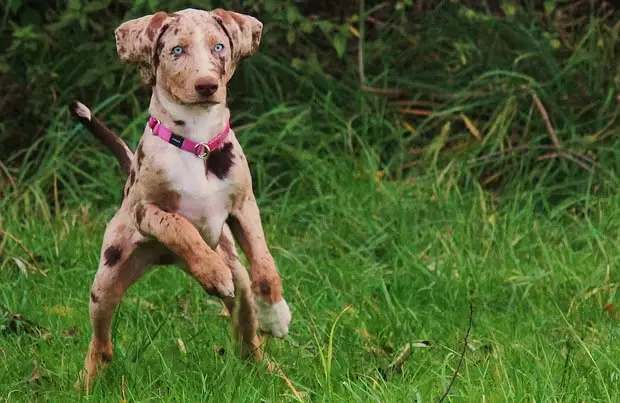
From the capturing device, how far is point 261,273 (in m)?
3.17

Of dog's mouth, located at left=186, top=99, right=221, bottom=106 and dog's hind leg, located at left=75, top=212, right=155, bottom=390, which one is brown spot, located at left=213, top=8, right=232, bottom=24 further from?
dog's hind leg, located at left=75, top=212, right=155, bottom=390

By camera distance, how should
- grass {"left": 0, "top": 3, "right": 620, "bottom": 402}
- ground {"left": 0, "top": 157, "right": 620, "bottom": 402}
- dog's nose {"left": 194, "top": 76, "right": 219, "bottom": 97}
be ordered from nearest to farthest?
dog's nose {"left": 194, "top": 76, "right": 219, "bottom": 97} < ground {"left": 0, "top": 157, "right": 620, "bottom": 402} < grass {"left": 0, "top": 3, "right": 620, "bottom": 402}

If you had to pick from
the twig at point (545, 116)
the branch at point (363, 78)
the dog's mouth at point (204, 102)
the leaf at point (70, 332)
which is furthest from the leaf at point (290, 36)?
the dog's mouth at point (204, 102)

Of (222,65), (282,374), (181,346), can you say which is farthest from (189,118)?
(181,346)

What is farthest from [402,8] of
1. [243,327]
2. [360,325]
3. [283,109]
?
[243,327]

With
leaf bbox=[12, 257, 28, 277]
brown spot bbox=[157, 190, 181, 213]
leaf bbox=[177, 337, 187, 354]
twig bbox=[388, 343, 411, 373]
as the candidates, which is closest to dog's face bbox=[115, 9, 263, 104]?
brown spot bbox=[157, 190, 181, 213]

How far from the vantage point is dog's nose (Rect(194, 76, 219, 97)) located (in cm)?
296

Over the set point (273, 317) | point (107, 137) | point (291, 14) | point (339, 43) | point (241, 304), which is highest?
point (107, 137)

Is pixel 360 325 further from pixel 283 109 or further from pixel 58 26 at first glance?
pixel 58 26

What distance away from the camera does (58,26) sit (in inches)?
243

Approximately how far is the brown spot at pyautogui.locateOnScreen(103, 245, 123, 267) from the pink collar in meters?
0.37

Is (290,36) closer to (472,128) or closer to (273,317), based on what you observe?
(472,128)

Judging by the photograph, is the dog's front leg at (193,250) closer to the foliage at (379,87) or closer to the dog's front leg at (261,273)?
the dog's front leg at (261,273)

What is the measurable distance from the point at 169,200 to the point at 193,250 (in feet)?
0.60
